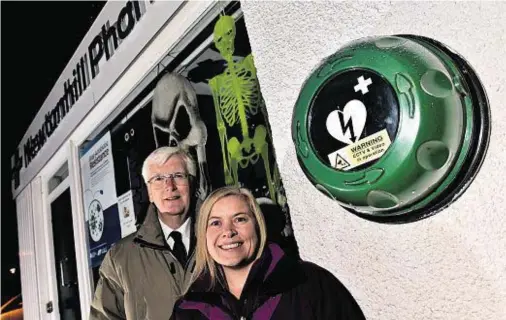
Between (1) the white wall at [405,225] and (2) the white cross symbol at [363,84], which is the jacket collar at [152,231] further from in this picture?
(2) the white cross symbol at [363,84]

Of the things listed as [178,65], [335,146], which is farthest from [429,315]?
[178,65]

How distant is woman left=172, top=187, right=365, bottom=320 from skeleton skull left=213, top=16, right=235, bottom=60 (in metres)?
0.47

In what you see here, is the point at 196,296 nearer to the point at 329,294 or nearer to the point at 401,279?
the point at 329,294

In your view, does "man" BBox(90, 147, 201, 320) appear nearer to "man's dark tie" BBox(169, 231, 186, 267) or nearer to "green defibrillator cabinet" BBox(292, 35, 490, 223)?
"man's dark tie" BBox(169, 231, 186, 267)

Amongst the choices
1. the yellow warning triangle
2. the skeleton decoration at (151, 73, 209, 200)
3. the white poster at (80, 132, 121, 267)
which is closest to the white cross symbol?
the yellow warning triangle

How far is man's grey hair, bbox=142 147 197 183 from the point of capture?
1.82 metres

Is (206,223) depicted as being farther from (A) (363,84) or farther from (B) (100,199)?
(B) (100,199)

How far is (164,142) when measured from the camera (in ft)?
6.55

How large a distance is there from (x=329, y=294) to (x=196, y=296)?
48cm

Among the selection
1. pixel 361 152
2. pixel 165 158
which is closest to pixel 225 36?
pixel 165 158

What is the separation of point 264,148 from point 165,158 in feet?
1.97

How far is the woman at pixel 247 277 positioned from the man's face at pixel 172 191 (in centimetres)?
23

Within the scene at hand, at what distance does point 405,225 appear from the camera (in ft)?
3.53

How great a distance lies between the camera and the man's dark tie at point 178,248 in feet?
5.98
